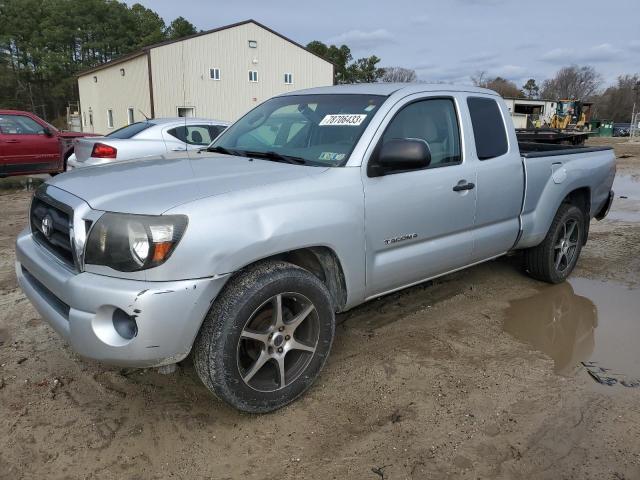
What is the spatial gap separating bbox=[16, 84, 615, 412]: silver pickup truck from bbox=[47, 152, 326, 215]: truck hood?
0.01m

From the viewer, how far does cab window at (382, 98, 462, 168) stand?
3465 millimetres

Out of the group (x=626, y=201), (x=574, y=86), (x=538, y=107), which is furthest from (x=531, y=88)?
(x=626, y=201)

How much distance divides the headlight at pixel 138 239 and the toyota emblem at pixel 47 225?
57 cm

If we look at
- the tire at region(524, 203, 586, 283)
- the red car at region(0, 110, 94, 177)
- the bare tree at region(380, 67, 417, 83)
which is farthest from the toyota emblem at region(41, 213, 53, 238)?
the bare tree at region(380, 67, 417, 83)

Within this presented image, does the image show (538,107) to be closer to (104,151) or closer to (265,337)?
(104,151)

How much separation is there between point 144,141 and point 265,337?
6.54 m

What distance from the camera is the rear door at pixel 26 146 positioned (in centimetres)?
1050

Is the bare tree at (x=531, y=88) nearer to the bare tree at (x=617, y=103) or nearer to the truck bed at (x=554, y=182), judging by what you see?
the bare tree at (x=617, y=103)

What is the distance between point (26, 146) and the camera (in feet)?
35.0

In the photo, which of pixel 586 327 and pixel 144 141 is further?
pixel 144 141

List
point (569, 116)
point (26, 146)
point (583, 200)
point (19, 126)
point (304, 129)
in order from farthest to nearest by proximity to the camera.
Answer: point (569, 116), point (19, 126), point (26, 146), point (583, 200), point (304, 129)

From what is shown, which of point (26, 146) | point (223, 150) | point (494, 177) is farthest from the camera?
point (26, 146)

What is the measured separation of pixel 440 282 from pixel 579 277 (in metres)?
1.58

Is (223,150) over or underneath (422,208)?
over
